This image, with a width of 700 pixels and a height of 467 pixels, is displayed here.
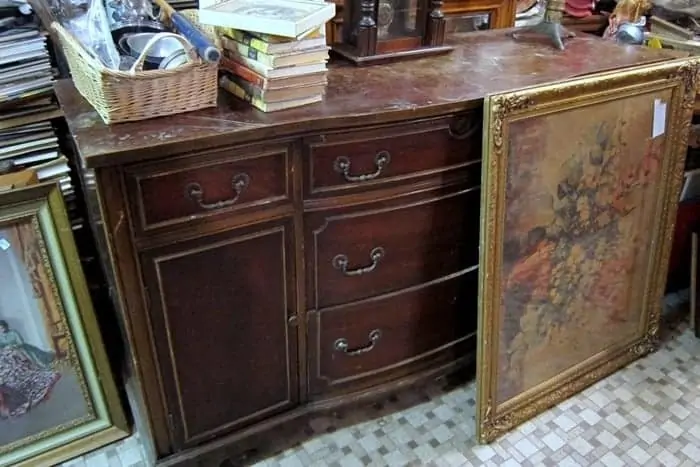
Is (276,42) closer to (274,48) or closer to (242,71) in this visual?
(274,48)

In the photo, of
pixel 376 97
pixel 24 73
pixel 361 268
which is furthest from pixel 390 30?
pixel 24 73

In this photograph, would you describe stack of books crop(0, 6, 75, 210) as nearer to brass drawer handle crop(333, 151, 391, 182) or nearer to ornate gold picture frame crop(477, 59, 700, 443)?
brass drawer handle crop(333, 151, 391, 182)

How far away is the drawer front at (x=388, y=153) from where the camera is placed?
49.7 inches

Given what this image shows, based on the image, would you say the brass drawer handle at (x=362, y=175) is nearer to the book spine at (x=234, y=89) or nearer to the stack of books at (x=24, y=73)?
the book spine at (x=234, y=89)

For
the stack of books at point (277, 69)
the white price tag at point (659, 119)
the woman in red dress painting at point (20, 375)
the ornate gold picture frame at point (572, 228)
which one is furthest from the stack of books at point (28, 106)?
the white price tag at point (659, 119)

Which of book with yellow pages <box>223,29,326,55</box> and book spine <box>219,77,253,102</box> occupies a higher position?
→ book with yellow pages <box>223,29,326,55</box>

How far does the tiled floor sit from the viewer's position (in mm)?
1562

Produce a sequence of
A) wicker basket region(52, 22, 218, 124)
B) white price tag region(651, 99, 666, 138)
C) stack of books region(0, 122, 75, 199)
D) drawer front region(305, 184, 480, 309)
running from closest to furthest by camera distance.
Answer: wicker basket region(52, 22, 218, 124), drawer front region(305, 184, 480, 309), stack of books region(0, 122, 75, 199), white price tag region(651, 99, 666, 138)

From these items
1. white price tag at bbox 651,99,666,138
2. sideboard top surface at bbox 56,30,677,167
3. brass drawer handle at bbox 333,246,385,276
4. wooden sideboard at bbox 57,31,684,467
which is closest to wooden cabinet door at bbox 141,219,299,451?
wooden sideboard at bbox 57,31,684,467

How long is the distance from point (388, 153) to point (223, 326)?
518mm

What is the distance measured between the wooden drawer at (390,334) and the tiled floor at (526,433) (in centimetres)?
14

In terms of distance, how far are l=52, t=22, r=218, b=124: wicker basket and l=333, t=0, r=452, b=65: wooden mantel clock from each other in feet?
1.44

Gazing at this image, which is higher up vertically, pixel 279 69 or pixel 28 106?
pixel 279 69

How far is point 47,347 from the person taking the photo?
1.49 m
